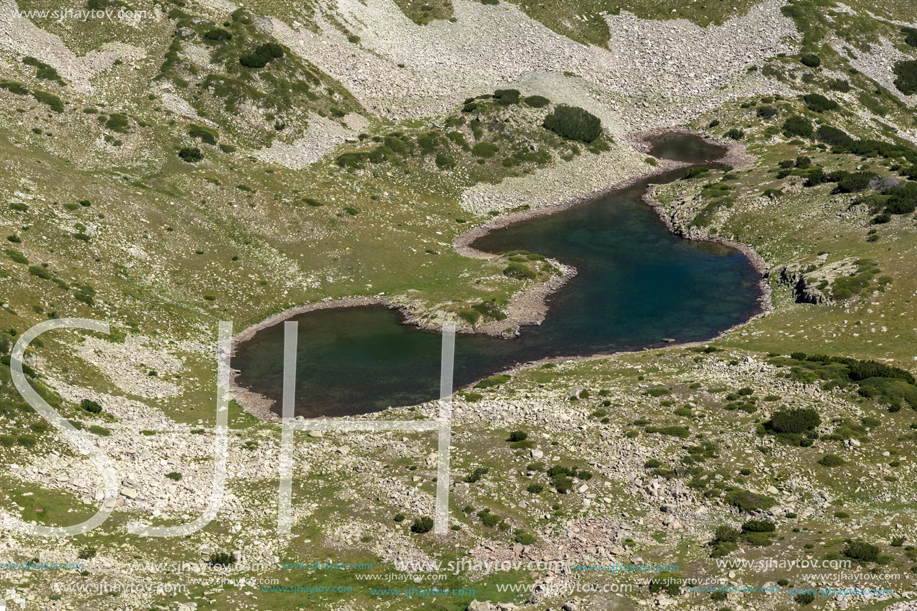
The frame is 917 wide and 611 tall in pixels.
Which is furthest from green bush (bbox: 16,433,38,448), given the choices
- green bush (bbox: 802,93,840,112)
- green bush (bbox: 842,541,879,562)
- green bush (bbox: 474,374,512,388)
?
green bush (bbox: 802,93,840,112)

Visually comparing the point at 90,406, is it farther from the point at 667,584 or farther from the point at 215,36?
the point at 215,36

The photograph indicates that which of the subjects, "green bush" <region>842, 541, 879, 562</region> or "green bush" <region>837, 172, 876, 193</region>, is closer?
"green bush" <region>842, 541, 879, 562</region>

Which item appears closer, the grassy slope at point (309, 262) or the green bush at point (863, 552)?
the green bush at point (863, 552)

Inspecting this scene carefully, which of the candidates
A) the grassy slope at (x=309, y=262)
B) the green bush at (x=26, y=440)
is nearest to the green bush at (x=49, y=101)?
the grassy slope at (x=309, y=262)

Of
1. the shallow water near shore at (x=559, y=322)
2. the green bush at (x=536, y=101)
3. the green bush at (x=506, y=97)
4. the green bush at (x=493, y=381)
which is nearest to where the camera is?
the green bush at (x=493, y=381)

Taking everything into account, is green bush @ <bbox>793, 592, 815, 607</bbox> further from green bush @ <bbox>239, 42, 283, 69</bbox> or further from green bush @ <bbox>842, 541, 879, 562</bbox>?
green bush @ <bbox>239, 42, 283, 69</bbox>

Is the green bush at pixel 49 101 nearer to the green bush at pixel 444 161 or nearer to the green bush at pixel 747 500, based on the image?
the green bush at pixel 444 161

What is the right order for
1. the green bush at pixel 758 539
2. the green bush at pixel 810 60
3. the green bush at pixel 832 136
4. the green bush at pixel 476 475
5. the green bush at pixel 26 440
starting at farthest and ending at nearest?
1. the green bush at pixel 810 60
2. the green bush at pixel 832 136
3. the green bush at pixel 476 475
4. the green bush at pixel 26 440
5. the green bush at pixel 758 539
